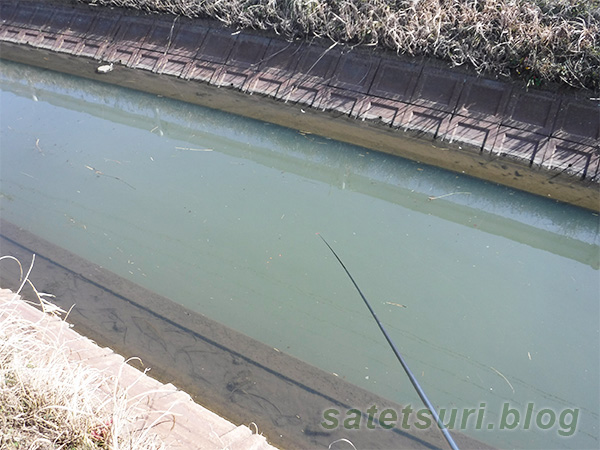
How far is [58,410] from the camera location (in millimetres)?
2314

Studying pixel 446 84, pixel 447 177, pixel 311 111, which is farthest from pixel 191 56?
pixel 447 177

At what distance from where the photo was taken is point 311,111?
735 centimetres

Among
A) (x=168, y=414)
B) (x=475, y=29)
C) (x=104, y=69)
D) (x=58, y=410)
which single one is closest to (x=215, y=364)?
(x=168, y=414)

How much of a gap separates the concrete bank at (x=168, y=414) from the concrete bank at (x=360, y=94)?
433 centimetres

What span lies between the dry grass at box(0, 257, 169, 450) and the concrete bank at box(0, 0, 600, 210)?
4.80m

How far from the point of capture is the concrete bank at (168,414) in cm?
252

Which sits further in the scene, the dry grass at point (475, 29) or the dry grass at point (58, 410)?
the dry grass at point (475, 29)

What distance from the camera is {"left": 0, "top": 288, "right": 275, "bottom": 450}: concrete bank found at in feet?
8.26

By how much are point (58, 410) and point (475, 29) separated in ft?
20.5

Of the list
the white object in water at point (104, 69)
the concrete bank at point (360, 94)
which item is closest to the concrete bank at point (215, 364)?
the concrete bank at point (360, 94)

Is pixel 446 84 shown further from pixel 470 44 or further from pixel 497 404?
pixel 497 404

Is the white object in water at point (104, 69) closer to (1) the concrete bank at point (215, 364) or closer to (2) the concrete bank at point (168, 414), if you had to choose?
(1) the concrete bank at point (215, 364)

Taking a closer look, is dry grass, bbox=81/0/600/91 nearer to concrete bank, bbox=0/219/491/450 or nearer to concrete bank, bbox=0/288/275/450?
concrete bank, bbox=0/219/491/450

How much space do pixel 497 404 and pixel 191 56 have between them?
7064 millimetres
